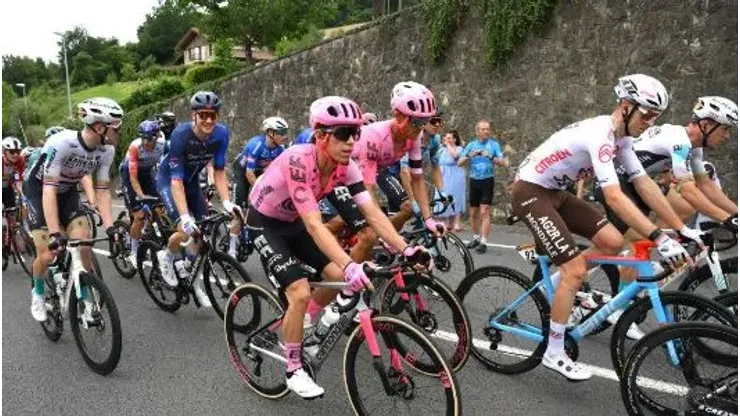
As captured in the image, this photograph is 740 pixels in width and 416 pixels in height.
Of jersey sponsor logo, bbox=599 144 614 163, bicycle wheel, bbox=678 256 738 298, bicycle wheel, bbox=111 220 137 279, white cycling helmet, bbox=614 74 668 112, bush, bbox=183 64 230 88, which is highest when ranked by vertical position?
bush, bbox=183 64 230 88

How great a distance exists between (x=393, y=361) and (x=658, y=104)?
2.26 meters

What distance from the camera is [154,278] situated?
628 centimetres

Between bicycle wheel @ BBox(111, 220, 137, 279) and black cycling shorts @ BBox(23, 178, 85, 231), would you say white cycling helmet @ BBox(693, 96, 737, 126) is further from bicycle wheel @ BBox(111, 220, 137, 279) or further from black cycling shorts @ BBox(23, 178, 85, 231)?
bicycle wheel @ BBox(111, 220, 137, 279)

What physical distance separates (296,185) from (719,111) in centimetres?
341

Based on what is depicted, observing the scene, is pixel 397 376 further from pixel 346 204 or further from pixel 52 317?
pixel 52 317

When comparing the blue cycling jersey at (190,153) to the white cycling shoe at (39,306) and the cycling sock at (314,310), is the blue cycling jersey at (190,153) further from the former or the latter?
the cycling sock at (314,310)

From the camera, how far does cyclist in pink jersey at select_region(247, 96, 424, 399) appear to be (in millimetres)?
3512

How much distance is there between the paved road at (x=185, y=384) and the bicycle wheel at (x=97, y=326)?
0.11 metres

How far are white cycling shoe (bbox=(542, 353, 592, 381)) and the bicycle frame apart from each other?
7.4 inches

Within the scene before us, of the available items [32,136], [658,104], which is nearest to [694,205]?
[658,104]

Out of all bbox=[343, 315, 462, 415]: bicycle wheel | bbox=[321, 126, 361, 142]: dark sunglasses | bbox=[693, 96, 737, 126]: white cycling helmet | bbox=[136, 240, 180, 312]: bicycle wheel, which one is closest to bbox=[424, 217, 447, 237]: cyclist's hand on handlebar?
bbox=[321, 126, 361, 142]: dark sunglasses

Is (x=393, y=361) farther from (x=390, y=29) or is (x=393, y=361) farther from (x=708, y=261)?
(x=390, y=29)

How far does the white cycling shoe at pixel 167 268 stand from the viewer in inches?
235

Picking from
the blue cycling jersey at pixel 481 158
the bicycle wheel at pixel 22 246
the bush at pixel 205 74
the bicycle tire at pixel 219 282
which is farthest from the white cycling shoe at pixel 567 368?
the bush at pixel 205 74
